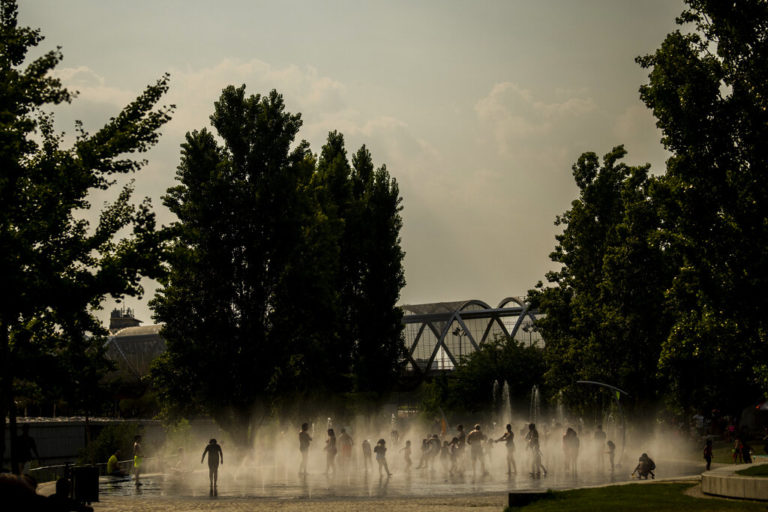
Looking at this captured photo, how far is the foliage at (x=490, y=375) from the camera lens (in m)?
72.7

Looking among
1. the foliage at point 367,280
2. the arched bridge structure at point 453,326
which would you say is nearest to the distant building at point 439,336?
the arched bridge structure at point 453,326

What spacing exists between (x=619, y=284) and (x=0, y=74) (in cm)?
2996

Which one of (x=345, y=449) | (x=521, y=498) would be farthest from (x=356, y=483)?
(x=521, y=498)

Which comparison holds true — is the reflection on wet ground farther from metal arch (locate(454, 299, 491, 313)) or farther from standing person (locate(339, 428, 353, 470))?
metal arch (locate(454, 299, 491, 313))

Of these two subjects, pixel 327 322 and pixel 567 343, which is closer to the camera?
pixel 327 322

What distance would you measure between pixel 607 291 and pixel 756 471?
79.3 feet

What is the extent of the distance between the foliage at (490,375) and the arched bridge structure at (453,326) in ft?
122

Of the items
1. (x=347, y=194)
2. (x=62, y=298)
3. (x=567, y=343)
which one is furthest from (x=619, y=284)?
(x=62, y=298)

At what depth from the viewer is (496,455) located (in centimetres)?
4784

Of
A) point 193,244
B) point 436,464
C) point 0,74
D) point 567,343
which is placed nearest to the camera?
point 0,74

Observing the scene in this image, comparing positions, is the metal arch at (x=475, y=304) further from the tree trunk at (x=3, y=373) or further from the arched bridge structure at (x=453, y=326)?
the tree trunk at (x=3, y=373)

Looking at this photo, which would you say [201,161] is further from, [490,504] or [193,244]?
[490,504]

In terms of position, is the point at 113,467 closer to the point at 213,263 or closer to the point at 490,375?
the point at 213,263

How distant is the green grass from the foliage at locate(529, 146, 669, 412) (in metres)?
17.7
